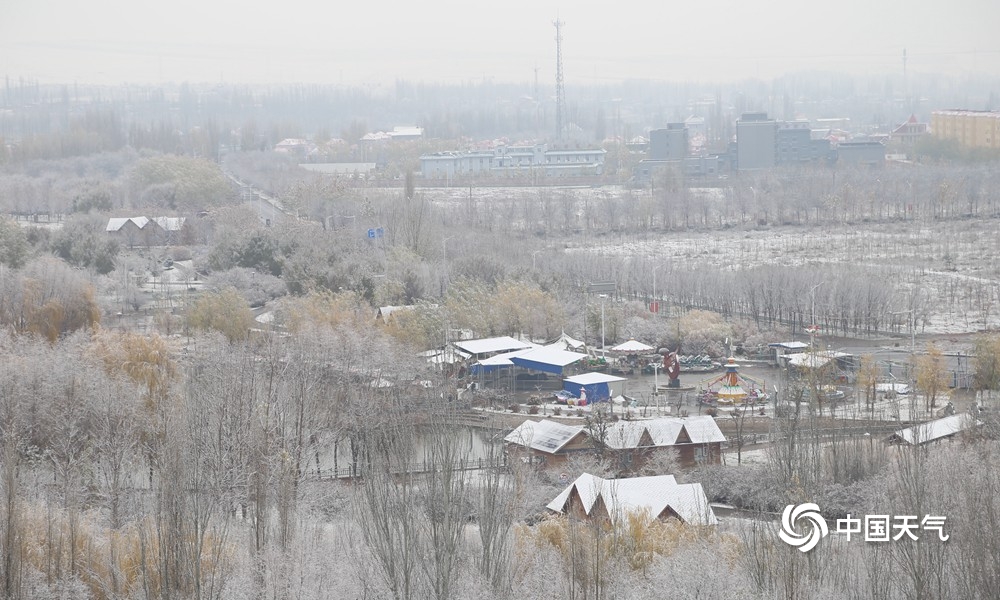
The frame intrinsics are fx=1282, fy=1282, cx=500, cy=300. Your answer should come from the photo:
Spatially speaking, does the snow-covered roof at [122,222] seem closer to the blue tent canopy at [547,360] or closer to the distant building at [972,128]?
the blue tent canopy at [547,360]

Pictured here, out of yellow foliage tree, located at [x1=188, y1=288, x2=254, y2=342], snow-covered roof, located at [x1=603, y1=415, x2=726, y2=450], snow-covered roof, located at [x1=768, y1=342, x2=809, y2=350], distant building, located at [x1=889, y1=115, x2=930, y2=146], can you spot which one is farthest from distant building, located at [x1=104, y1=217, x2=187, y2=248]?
distant building, located at [x1=889, y1=115, x2=930, y2=146]

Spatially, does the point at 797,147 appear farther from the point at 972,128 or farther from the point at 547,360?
the point at 547,360

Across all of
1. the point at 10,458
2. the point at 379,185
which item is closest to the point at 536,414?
the point at 10,458

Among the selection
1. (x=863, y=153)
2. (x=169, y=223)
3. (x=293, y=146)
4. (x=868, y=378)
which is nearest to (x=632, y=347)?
(x=868, y=378)

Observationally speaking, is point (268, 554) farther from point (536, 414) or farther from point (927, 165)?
point (927, 165)

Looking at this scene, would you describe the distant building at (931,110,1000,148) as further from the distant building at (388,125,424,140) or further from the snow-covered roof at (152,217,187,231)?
the snow-covered roof at (152,217,187,231)

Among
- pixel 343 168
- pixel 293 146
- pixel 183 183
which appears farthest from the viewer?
pixel 293 146

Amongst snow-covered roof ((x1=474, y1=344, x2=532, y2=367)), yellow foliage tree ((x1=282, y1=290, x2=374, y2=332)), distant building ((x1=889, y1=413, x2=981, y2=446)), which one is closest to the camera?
distant building ((x1=889, y1=413, x2=981, y2=446))
